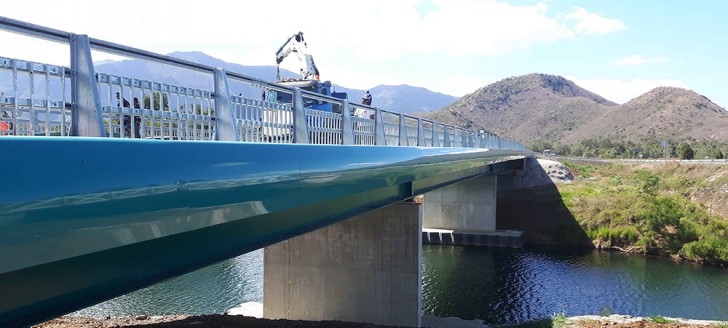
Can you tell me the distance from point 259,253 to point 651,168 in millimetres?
46924

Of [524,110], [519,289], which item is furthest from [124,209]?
[524,110]

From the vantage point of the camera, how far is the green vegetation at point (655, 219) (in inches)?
1130

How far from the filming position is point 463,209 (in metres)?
34.6

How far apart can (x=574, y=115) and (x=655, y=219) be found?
134183mm

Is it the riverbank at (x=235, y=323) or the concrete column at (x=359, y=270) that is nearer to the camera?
the riverbank at (x=235, y=323)

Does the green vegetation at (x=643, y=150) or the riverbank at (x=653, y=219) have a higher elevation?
the green vegetation at (x=643, y=150)

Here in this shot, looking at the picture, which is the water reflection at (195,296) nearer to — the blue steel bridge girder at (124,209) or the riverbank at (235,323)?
the riverbank at (235,323)

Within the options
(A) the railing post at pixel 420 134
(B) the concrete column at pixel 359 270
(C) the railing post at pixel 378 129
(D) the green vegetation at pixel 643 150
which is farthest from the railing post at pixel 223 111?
(D) the green vegetation at pixel 643 150

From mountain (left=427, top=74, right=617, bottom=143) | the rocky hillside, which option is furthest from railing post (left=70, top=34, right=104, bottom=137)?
mountain (left=427, top=74, right=617, bottom=143)

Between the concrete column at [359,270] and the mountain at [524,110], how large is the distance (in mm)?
119384

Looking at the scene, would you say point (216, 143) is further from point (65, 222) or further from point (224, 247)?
point (65, 222)

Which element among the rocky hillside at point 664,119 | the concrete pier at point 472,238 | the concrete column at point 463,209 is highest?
the rocky hillside at point 664,119

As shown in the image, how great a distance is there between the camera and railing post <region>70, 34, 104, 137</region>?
454 centimetres

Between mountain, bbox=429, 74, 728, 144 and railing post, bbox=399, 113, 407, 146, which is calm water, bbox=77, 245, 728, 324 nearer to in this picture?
railing post, bbox=399, 113, 407, 146
